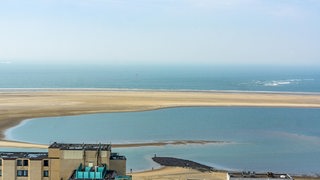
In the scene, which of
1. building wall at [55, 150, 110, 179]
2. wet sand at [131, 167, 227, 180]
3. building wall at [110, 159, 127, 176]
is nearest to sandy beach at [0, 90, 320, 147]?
wet sand at [131, 167, 227, 180]

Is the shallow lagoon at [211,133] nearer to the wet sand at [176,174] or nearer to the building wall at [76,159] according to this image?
the wet sand at [176,174]

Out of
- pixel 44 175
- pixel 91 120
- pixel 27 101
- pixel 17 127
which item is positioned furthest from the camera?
pixel 27 101

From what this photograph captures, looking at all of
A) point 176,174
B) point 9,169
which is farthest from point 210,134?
point 9,169

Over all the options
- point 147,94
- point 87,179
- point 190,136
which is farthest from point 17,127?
point 147,94

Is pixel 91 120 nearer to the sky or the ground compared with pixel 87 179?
nearer to the sky

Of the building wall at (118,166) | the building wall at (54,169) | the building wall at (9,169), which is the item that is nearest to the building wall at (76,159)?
the building wall at (54,169)

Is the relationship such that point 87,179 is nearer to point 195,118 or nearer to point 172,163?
point 172,163

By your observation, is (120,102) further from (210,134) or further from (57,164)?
(57,164)

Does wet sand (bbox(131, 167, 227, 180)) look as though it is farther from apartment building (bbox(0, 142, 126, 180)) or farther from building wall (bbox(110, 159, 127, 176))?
apartment building (bbox(0, 142, 126, 180))
